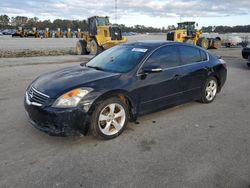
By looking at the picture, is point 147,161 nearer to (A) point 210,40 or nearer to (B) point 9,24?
(A) point 210,40

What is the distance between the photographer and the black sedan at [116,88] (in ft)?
12.5

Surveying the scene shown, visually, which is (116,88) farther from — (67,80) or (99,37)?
(99,37)

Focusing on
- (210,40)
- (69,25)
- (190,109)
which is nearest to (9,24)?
(69,25)

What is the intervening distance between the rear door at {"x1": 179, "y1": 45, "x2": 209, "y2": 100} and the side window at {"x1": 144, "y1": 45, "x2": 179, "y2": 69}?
0.68 ft

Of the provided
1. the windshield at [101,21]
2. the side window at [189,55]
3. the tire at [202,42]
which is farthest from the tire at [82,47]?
the side window at [189,55]

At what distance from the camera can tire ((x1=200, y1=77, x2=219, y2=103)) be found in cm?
608

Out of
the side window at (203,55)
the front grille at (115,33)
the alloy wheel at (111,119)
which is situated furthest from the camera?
the front grille at (115,33)

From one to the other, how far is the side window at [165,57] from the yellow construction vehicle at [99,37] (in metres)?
13.9

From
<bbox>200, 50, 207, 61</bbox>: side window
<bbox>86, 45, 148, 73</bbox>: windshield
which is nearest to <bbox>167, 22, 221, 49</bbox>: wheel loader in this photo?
<bbox>200, 50, 207, 61</bbox>: side window

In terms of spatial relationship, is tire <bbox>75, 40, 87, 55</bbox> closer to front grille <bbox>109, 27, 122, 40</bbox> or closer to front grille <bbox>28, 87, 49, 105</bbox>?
front grille <bbox>109, 27, 122, 40</bbox>

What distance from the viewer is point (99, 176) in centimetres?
313

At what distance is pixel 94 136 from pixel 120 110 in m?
0.61

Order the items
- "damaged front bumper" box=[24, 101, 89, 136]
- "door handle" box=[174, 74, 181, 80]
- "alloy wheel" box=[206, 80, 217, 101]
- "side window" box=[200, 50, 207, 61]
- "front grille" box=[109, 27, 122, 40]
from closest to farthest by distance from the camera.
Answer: "damaged front bumper" box=[24, 101, 89, 136] → "door handle" box=[174, 74, 181, 80] → "side window" box=[200, 50, 207, 61] → "alloy wheel" box=[206, 80, 217, 101] → "front grille" box=[109, 27, 122, 40]

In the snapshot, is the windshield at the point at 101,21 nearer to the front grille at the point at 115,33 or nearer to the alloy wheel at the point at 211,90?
the front grille at the point at 115,33
